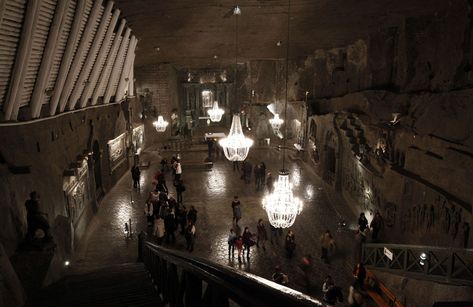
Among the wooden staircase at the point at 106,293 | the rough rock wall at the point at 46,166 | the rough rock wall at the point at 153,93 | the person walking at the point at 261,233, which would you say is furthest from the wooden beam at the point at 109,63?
the rough rock wall at the point at 153,93

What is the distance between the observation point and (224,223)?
35.5 ft

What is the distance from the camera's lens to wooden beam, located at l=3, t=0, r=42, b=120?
564 centimetres

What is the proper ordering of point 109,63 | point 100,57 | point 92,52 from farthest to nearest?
point 109,63 → point 100,57 → point 92,52

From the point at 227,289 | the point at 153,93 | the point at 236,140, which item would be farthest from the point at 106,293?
the point at 153,93

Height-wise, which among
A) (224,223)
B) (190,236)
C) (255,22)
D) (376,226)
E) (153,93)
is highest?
(255,22)

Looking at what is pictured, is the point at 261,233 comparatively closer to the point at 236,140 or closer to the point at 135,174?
the point at 236,140

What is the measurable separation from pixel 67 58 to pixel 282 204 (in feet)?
17.3

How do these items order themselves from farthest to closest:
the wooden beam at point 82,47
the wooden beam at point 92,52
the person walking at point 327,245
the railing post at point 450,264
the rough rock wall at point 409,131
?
1. the person walking at point 327,245
2. the wooden beam at point 92,52
3. the wooden beam at point 82,47
4. the rough rock wall at point 409,131
5. the railing post at point 450,264

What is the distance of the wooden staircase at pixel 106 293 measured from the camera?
353 centimetres

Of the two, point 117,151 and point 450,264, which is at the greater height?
point 117,151

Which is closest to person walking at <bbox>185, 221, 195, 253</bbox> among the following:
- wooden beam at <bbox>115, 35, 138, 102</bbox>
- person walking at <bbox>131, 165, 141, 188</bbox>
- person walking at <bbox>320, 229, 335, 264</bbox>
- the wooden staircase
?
person walking at <bbox>320, 229, 335, 264</bbox>

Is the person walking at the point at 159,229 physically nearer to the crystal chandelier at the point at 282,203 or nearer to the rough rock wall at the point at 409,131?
the crystal chandelier at the point at 282,203

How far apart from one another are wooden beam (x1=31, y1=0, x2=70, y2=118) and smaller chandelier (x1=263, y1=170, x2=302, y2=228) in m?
4.80

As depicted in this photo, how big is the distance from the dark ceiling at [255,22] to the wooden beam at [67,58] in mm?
2104
